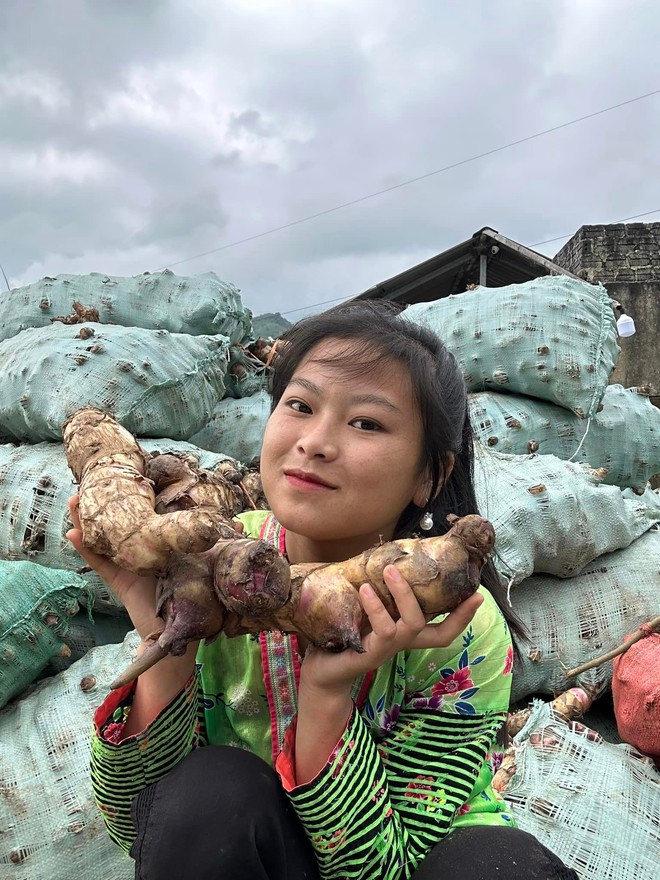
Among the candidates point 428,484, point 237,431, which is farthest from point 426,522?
point 237,431

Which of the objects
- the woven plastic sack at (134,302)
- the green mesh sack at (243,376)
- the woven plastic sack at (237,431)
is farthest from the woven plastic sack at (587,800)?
the woven plastic sack at (134,302)

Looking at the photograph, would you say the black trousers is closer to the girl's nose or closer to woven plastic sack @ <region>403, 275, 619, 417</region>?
the girl's nose

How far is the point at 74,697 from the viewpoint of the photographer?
4.86 feet

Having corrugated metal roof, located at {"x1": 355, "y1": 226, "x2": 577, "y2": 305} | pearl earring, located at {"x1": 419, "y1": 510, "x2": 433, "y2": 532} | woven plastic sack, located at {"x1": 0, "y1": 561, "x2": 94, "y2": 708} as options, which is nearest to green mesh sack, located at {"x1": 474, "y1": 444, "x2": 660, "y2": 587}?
pearl earring, located at {"x1": 419, "y1": 510, "x2": 433, "y2": 532}

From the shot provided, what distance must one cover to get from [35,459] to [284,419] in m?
1.09

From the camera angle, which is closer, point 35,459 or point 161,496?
point 161,496

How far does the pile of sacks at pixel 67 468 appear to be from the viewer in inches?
52.1

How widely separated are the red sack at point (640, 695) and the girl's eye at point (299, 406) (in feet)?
3.61

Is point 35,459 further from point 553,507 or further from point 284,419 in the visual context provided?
point 553,507

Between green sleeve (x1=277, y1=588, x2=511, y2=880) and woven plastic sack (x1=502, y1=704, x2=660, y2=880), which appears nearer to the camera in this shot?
green sleeve (x1=277, y1=588, x2=511, y2=880)

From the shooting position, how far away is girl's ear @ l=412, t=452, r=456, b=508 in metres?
1.09

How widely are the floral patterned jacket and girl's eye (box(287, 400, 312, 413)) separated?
0.26m

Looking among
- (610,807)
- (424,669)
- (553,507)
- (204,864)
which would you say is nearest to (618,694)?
(610,807)

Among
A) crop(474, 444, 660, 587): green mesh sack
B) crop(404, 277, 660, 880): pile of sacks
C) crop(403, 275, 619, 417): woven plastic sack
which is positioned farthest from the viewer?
crop(403, 275, 619, 417): woven plastic sack
